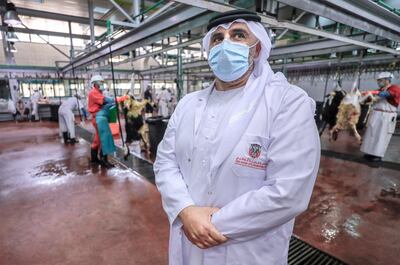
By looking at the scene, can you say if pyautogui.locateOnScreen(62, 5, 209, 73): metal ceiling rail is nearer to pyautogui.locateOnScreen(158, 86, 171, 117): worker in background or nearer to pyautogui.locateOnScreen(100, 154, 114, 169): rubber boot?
pyautogui.locateOnScreen(100, 154, 114, 169): rubber boot

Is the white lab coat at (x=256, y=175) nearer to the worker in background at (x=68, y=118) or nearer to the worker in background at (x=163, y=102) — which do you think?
the worker in background at (x=68, y=118)

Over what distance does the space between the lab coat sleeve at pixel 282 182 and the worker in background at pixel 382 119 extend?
4.28 metres

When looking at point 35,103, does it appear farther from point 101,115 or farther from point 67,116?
point 101,115

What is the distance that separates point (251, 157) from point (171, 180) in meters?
0.37

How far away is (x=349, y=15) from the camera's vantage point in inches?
90.1

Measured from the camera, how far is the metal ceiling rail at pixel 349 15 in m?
1.91

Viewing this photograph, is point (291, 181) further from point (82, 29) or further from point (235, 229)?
point (82, 29)

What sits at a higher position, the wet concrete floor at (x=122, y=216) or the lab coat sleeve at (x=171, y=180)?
the lab coat sleeve at (x=171, y=180)

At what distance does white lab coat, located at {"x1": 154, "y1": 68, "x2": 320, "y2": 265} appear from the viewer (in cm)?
74

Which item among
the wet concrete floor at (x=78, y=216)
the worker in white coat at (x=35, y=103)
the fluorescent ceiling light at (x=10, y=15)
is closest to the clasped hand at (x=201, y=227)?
the wet concrete floor at (x=78, y=216)

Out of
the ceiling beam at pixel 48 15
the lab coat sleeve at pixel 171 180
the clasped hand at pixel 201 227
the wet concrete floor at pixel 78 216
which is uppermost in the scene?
the ceiling beam at pixel 48 15

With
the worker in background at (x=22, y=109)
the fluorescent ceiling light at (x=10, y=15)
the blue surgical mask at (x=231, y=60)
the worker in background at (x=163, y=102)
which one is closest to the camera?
the blue surgical mask at (x=231, y=60)

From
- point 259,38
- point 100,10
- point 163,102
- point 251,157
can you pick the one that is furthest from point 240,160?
point 163,102

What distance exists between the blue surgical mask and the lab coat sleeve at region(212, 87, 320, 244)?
0.79ft
